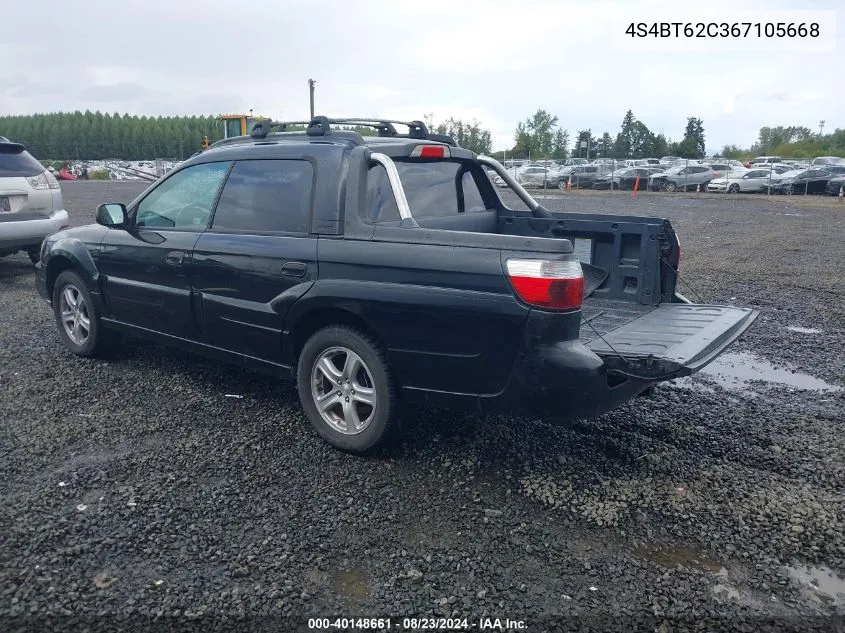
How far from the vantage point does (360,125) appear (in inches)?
210

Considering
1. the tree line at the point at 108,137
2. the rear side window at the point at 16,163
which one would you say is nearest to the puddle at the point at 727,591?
the rear side window at the point at 16,163

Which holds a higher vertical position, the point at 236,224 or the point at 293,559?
the point at 236,224

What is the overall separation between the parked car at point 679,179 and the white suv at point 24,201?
32.1m

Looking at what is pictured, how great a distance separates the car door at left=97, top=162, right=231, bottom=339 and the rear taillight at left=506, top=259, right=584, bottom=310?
7.96 ft

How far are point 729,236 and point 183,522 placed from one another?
14.9m

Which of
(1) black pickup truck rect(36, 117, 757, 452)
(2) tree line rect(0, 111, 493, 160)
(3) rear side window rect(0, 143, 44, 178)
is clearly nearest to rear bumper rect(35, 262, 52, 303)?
(1) black pickup truck rect(36, 117, 757, 452)

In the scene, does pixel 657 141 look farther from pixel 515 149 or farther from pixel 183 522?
pixel 183 522

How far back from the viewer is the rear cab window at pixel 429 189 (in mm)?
4340

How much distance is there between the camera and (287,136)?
5.06m

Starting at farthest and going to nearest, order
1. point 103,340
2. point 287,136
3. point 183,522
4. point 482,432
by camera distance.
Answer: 1. point 103,340
2. point 287,136
3. point 482,432
4. point 183,522

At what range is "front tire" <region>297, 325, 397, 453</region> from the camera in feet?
13.3

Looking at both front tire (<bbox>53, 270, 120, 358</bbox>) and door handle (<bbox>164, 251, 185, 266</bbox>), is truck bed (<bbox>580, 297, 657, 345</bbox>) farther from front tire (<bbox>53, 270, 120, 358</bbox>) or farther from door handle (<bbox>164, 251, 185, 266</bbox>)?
front tire (<bbox>53, 270, 120, 358</bbox>)

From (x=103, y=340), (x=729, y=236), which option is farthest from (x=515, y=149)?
(x=103, y=340)

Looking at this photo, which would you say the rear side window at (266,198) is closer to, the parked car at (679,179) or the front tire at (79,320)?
the front tire at (79,320)
